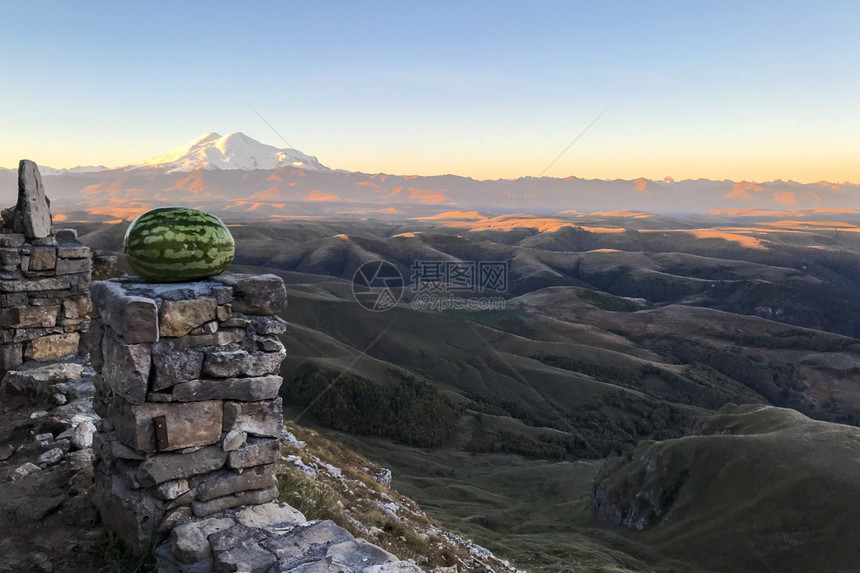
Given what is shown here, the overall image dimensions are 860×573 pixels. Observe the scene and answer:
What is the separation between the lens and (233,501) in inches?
257

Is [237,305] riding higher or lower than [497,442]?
higher

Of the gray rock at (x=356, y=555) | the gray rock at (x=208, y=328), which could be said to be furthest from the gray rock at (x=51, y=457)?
the gray rock at (x=356, y=555)

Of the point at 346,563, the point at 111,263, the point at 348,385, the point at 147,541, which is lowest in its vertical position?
the point at 348,385

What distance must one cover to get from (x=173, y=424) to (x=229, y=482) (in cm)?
102

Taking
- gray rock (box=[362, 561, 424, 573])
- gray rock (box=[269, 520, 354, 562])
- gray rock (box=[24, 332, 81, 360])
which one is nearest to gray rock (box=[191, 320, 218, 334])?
gray rock (box=[269, 520, 354, 562])

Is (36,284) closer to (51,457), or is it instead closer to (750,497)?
(51,457)

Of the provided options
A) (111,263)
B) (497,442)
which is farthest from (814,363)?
(111,263)

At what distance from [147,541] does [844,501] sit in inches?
2140

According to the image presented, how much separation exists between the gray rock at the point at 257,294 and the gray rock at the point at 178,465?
1.80m

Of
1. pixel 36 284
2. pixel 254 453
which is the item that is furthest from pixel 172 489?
pixel 36 284

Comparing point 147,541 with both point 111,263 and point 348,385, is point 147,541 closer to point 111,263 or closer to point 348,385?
point 111,263

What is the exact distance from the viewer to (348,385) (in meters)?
76.1

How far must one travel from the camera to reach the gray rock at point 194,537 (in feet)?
18.7

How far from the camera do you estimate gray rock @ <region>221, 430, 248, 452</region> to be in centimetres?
645
